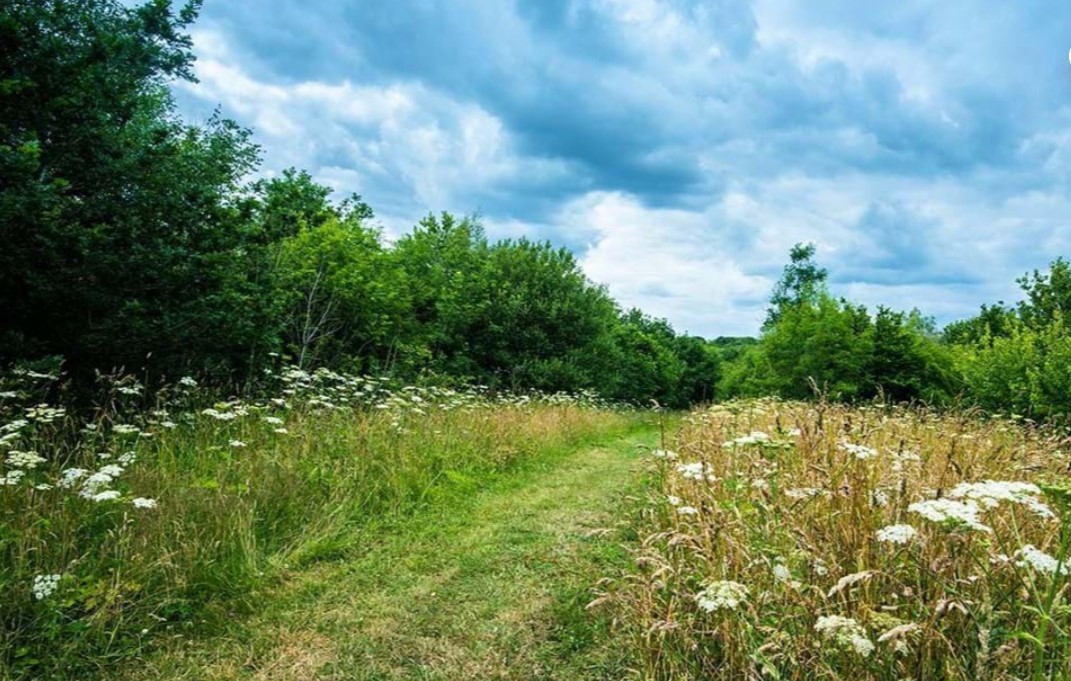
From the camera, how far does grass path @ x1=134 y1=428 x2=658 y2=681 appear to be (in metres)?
3.01

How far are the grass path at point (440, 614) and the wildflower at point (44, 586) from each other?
0.67 meters

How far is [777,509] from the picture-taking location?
2.99 m

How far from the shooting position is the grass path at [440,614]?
3009 millimetres

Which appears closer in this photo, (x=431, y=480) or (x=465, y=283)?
(x=431, y=480)

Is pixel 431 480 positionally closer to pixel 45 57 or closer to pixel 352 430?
pixel 352 430

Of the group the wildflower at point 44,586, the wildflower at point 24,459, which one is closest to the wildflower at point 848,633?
the wildflower at point 44,586

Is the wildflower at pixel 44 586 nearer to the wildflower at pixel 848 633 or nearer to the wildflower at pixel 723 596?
the wildflower at pixel 723 596

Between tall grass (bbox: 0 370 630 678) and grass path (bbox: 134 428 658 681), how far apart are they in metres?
0.34

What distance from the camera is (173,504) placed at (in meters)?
4.11

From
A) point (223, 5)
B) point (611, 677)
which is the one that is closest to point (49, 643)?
point (611, 677)

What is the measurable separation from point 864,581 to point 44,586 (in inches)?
163

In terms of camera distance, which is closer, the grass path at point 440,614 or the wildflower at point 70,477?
the grass path at point 440,614

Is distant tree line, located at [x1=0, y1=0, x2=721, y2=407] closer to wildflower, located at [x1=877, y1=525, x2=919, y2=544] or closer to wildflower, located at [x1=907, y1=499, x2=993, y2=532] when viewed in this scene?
wildflower, located at [x1=877, y1=525, x2=919, y2=544]

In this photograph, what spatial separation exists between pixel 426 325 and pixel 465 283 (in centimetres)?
554
